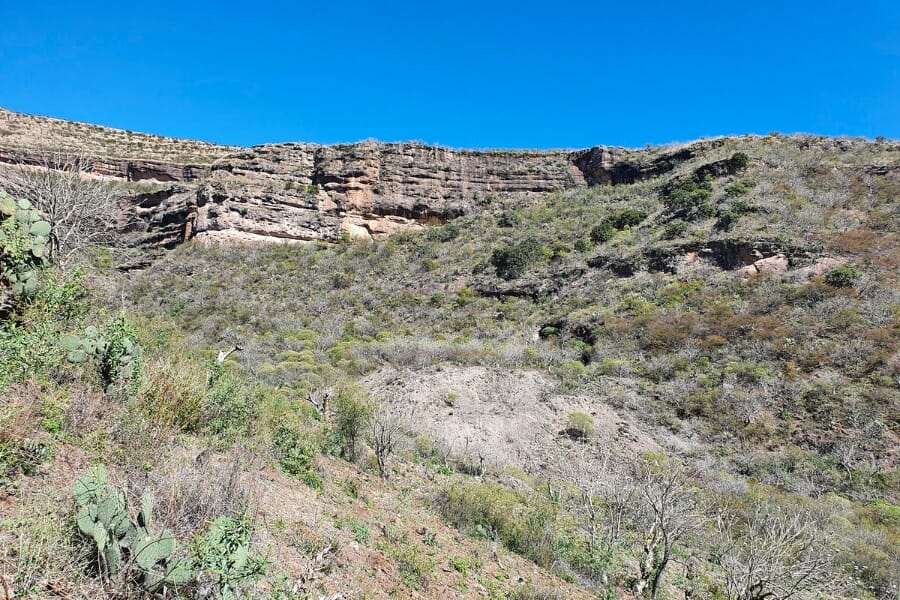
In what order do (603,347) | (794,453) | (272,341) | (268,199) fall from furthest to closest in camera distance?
(268,199) < (272,341) < (603,347) < (794,453)

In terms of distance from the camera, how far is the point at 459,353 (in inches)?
707

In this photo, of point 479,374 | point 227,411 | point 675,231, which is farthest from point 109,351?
point 675,231

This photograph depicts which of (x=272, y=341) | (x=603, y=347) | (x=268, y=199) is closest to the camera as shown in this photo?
(x=603, y=347)

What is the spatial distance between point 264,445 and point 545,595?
3467 mm

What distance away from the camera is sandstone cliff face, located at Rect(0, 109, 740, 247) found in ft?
105

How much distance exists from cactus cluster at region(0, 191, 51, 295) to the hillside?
74 millimetres

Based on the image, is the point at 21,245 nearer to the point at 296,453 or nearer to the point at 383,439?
the point at 296,453

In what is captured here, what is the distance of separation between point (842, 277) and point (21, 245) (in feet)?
72.7

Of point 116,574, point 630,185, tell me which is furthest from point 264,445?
point 630,185

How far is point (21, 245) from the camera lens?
4.71 metres

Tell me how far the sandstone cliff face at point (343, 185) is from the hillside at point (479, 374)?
0.20 m

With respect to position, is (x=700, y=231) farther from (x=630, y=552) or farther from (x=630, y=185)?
(x=630, y=552)

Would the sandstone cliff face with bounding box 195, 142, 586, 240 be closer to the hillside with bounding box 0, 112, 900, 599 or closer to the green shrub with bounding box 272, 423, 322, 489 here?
the hillside with bounding box 0, 112, 900, 599

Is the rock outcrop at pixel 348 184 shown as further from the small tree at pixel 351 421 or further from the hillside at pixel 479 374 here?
the small tree at pixel 351 421
